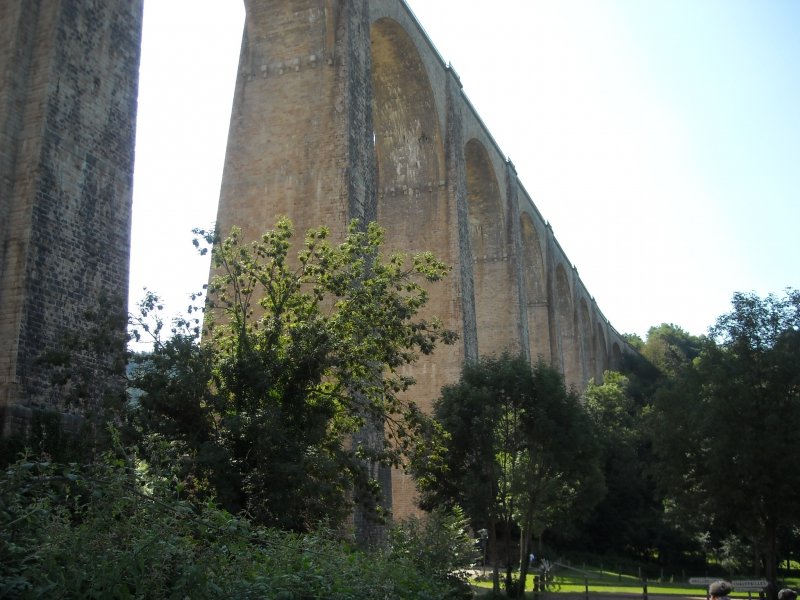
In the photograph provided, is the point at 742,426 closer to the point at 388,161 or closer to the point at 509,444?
the point at 509,444

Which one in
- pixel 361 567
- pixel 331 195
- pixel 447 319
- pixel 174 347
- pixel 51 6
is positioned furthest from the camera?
pixel 447 319

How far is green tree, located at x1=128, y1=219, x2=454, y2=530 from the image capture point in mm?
9328

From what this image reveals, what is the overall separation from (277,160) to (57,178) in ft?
21.1

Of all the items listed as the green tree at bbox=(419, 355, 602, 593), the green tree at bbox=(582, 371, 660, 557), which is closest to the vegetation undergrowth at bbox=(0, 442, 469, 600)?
the green tree at bbox=(419, 355, 602, 593)

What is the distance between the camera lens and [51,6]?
11.6 meters

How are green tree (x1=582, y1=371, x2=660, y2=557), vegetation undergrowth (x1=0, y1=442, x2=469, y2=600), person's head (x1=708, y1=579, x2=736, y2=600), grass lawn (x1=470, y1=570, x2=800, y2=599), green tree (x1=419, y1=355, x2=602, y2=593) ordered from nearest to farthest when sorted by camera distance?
vegetation undergrowth (x1=0, y1=442, x2=469, y2=600)
person's head (x1=708, y1=579, x2=736, y2=600)
green tree (x1=419, y1=355, x2=602, y2=593)
grass lawn (x1=470, y1=570, x2=800, y2=599)
green tree (x1=582, y1=371, x2=660, y2=557)

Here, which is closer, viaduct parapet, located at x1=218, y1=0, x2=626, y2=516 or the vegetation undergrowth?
the vegetation undergrowth

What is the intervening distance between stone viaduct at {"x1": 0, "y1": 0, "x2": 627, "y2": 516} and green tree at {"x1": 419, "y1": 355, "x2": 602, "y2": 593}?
13.3 feet

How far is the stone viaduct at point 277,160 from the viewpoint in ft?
35.7

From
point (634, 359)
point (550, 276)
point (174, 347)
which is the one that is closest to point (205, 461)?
point (174, 347)

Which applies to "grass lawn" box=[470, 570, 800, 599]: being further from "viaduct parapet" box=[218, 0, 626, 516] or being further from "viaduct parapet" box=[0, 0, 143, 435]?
"viaduct parapet" box=[0, 0, 143, 435]

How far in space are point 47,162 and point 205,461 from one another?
4.82m

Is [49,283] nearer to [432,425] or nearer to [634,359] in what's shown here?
[432,425]

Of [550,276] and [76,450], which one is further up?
[550,276]
